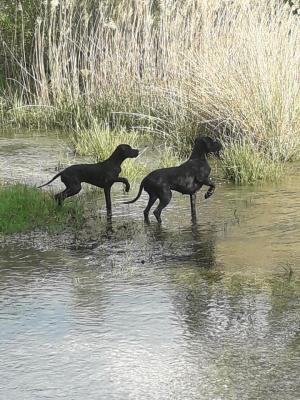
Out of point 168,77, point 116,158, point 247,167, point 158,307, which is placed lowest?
point 158,307

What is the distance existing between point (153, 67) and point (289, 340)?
32.0 feet

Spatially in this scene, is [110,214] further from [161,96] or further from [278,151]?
[161,96]

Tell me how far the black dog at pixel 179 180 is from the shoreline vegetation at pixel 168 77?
1392mm

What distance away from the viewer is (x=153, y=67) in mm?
14719

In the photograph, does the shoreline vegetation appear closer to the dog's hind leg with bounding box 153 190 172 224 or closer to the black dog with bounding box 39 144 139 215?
the black dog with bounding box 39 144 139 215

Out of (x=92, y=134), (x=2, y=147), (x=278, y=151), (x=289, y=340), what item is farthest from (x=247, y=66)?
(x=289, y=340)

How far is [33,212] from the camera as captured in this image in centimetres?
918

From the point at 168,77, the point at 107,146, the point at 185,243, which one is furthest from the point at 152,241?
the point at 168,77

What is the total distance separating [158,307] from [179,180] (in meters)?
2.97

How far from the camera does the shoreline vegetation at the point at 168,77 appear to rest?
38.3 feet

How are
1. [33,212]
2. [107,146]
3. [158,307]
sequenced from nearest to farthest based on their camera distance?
[158,307] < [33,212] < [107,146]

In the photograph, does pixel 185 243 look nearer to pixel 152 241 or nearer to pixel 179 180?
pixel 152 241

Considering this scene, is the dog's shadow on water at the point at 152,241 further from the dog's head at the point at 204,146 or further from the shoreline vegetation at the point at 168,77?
the shoreline vegetation at the point at 168,77

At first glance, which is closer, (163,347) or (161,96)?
(163,347)
